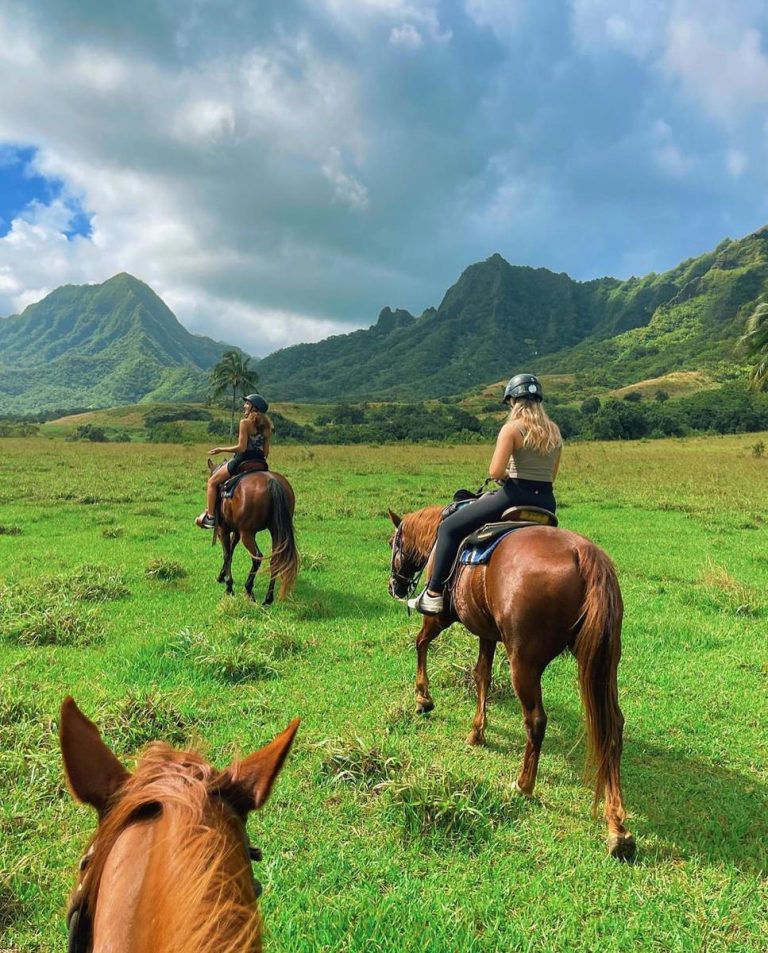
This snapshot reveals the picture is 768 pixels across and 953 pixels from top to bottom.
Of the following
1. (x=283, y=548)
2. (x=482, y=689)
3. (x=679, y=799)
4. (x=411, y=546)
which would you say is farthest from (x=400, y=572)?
(x=679, y=799)

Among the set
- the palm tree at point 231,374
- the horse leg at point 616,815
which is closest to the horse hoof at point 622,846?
the horse leg at point 616,815

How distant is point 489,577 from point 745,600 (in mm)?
6542

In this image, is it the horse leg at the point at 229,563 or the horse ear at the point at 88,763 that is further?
the horse leg at the point at 229,563

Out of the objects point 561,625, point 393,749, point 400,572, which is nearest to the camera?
point 561,625

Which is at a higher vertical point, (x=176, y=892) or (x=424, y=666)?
(x=176, y=892)

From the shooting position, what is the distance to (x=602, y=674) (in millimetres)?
3590

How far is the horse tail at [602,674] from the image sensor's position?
356 cm

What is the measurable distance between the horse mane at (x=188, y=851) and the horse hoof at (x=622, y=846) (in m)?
3.05

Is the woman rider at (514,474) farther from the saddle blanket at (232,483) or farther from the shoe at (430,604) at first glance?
the saddle blanket at (232,483)

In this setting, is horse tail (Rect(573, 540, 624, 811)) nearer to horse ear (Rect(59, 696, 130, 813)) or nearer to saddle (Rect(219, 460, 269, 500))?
horse ear (Rect(59, 696, 130, 813))

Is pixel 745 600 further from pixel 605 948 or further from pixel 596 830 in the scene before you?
pixel 605 948

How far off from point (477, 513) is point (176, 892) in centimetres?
407

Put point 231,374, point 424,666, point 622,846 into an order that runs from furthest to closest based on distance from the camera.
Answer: point 231,374
point 424,666
point 622,846

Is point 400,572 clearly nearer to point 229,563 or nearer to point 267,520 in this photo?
point 267,520
